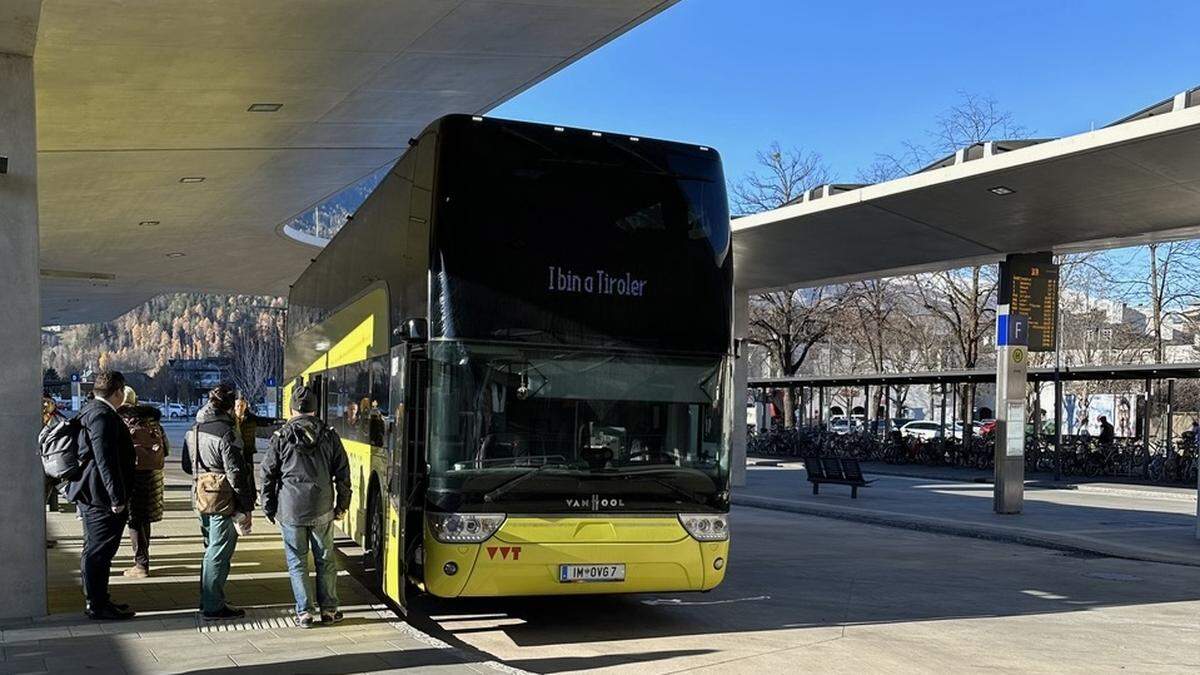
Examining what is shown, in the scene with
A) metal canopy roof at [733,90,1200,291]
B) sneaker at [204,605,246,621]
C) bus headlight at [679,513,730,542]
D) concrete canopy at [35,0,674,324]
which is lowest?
sneaker at [204,605,246,621]

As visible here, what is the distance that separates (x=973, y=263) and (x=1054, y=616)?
480 inches

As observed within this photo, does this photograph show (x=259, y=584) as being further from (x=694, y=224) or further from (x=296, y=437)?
(x=694, y=224)

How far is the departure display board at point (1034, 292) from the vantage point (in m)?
20.5

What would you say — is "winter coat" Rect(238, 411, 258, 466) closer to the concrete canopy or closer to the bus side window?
the bus side window

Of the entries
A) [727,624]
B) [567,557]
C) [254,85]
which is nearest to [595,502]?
[567,557]

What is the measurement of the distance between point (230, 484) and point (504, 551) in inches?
85.2

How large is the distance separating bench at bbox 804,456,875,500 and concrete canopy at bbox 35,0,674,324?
10721mm

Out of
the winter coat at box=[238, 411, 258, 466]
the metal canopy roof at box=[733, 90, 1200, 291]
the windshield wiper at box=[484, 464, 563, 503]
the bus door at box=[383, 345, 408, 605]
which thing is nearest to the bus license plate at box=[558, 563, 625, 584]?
the windshield wiper at box=[484, 464, 563, 503]

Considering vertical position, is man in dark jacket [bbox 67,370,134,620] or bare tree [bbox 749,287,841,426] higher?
bare tree [bbox 749,287,841,426]

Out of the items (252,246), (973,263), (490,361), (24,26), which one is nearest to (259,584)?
(490,361)

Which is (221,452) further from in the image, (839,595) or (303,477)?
(839,595)

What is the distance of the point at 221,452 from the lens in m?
9.20

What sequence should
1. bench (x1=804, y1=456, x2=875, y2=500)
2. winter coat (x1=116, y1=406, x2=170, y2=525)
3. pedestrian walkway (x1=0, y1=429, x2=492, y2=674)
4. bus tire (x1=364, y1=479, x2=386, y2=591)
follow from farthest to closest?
bench (x1=804, y1=456, x2=875, y2=500)
winter coat (x1=116, y1=406, x2=170, y2=525)
bus tire (x1=364, y1=479, x2=386, y2=591)
pedestrian walkway (x1=0, y1=429, x2=492, y2=674)

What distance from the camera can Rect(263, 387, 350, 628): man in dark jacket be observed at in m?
8.90
